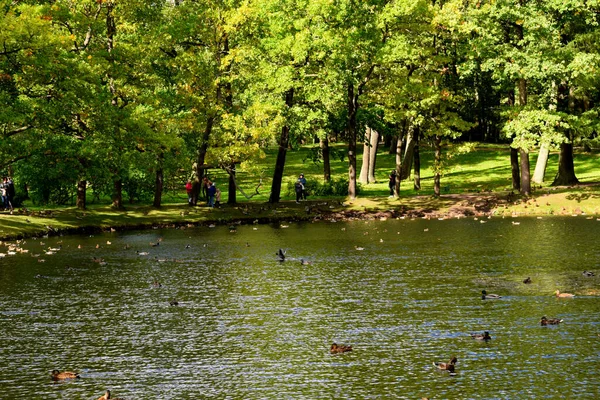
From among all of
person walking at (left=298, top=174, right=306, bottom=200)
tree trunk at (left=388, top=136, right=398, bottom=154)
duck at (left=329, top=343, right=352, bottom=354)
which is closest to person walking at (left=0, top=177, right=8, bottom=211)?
person walking at (left=298, top=174, right=306, bottom=200)

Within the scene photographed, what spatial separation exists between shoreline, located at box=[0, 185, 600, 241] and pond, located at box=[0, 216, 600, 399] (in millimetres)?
12977

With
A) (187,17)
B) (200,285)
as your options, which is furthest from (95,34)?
(200,285)

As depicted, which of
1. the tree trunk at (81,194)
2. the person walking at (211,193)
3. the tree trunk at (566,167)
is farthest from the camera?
the tree trunk at (566,167)

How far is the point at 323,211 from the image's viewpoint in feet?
191

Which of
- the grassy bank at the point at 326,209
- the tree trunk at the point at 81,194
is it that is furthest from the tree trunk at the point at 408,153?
the tree trunk at the point at 81,194

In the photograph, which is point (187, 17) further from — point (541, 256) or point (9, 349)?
point (9, 349)

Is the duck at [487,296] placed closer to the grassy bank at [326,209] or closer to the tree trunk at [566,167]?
the grassy bank at [326,209]

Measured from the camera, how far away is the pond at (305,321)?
16625 millimetres

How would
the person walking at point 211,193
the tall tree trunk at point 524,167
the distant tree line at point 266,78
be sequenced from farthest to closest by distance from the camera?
the person walking at point 211,193
the tall tree trunk at point 524,167
the distant tree line at point 266,78

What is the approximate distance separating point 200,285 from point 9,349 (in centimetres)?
955

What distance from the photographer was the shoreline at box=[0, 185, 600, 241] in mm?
52500

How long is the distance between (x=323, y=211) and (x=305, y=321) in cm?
3593

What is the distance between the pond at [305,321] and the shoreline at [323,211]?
1298 centimetres

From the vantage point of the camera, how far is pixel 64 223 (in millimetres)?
51125
